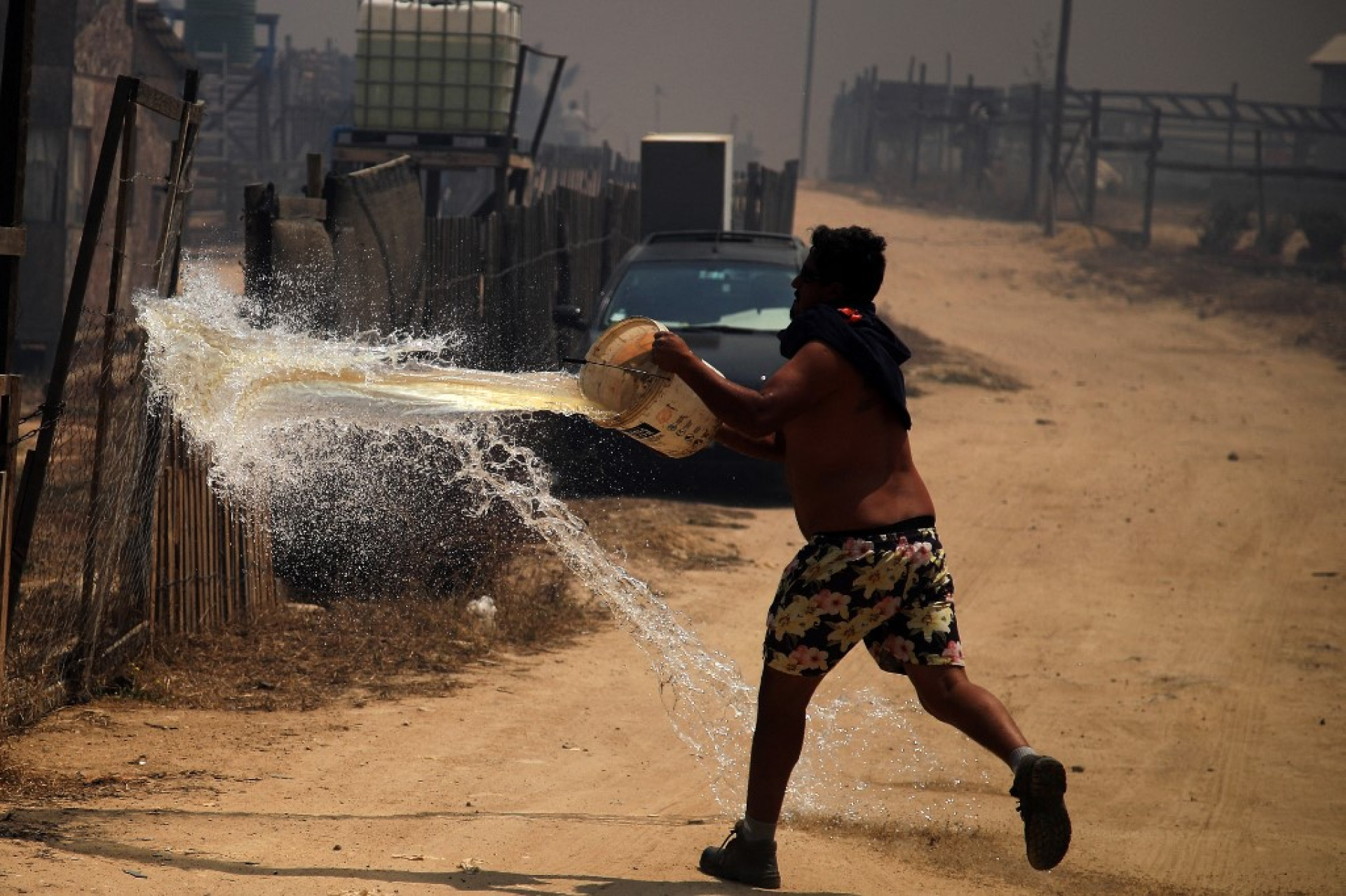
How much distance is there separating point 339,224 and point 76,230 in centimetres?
905

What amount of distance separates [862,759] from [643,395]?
219 cm

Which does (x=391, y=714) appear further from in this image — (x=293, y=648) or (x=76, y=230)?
(x=76, y=230)

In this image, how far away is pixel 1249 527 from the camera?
34.5 ft

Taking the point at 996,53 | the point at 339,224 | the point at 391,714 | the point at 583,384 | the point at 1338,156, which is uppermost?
the point at 996,53

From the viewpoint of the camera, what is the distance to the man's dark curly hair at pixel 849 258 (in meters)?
4.12

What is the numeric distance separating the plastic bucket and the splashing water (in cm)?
16

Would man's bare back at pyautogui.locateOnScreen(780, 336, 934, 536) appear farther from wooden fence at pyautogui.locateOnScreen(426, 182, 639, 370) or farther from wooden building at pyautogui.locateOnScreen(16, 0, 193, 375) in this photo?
wooden building at pyautogui.locateOnScreen(16, 0, 193, 375)

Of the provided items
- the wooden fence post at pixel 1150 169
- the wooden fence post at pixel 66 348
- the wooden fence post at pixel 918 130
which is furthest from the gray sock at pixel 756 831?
the wooden fence post at pixel 918 130

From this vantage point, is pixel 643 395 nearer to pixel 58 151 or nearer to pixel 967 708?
pixel 967 708

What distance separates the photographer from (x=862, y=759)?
5.80 m

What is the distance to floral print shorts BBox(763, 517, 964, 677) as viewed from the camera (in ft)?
13.2

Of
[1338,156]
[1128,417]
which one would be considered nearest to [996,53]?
[1338,156]

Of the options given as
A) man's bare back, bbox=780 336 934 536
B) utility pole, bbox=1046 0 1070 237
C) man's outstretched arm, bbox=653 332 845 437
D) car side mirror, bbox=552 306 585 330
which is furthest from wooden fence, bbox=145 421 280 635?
utility pole, bbox=1046 0 1070 237

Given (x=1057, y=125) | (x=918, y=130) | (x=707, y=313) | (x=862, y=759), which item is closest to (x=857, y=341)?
(x=862, y=759)
